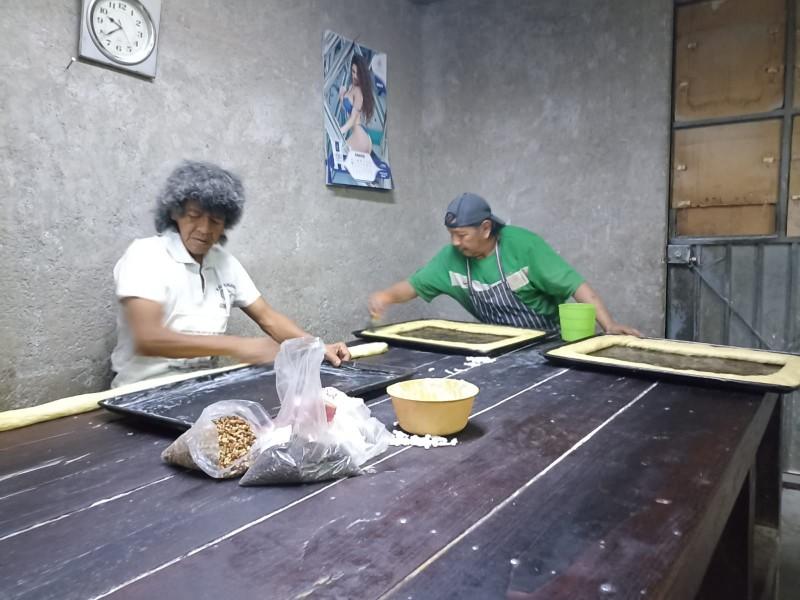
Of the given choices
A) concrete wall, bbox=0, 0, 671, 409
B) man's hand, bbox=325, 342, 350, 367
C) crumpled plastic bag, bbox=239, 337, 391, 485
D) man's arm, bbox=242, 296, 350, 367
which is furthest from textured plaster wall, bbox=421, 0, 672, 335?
crumpled plastic bag, bbox=239, 337, 391, 485

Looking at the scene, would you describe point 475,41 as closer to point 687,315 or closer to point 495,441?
point 687,315

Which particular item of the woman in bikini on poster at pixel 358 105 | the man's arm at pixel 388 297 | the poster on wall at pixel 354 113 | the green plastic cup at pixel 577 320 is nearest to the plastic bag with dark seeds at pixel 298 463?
the green plastic cup at pixel 577 320

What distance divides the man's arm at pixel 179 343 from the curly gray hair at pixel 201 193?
0.36 m

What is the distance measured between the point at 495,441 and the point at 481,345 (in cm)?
84

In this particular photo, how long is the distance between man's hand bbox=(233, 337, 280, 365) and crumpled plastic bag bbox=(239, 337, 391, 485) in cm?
65

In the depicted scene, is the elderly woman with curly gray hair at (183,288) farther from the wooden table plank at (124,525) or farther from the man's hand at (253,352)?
the wooden table plank at (124,525)

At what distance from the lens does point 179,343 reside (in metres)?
1.61

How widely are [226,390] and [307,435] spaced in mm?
551

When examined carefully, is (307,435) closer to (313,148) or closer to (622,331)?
(622,331)

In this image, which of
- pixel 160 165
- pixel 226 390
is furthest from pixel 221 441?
pixel 160 165

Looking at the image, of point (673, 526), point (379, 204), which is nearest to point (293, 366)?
point (673, 526)

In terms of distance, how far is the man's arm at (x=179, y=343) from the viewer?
1.60 m

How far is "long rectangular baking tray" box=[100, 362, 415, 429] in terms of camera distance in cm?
114

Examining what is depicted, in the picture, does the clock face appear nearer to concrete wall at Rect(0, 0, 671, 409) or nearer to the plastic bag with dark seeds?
concrete wall at Rect(0, 0, 671, 409)
